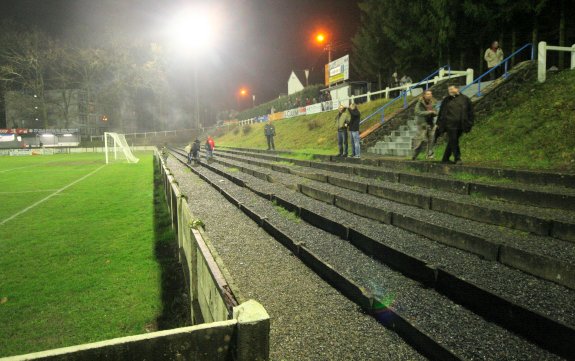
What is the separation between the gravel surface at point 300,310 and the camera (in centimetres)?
273

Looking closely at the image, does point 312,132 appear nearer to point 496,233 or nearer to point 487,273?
point 496,233

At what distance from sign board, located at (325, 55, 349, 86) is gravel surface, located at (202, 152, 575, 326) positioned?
33.6 metres

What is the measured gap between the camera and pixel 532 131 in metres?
8.60

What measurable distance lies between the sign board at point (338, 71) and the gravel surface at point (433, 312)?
3433 centimetres

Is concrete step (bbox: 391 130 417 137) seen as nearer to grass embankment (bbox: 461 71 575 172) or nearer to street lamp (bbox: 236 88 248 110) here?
grass embankment (bbox: 461 71 575 172)

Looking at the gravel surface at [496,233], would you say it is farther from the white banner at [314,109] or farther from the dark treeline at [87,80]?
the dark treeline at [87,80]

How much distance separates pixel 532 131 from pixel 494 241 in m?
6.27

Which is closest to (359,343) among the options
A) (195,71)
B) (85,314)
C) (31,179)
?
(85,314)

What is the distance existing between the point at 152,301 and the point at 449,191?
222 inches

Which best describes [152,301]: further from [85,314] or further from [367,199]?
[367,199]

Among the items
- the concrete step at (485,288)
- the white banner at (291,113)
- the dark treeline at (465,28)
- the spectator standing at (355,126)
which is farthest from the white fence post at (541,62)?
the white banner at (291,113)

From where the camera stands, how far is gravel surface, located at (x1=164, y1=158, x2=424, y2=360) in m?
2.73

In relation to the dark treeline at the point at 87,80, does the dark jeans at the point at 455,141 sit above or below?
below

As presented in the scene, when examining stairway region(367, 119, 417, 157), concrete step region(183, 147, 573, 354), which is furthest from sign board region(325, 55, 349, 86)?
concrete step region(183, 147, 573, 354)
